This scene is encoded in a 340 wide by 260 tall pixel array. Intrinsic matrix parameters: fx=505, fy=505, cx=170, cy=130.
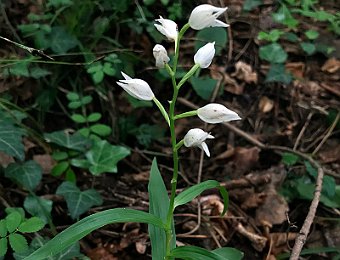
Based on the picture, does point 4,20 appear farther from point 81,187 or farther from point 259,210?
point 259,210

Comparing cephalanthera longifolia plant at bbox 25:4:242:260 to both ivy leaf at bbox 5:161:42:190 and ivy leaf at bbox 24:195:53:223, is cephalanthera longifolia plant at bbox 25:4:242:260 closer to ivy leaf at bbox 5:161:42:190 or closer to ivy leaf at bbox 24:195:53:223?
ivy leaf at bbox 24:195:53:223

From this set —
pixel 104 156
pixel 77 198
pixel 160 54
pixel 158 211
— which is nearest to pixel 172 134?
pixel 160 54

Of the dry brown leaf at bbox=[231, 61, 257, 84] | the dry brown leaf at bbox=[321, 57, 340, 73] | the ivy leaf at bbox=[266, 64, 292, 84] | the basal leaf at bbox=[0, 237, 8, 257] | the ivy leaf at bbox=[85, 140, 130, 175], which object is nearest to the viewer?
the basal leaf at bbox=[0, 237, 8, 257]

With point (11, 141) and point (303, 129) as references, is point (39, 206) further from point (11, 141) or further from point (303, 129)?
point (303, 129)

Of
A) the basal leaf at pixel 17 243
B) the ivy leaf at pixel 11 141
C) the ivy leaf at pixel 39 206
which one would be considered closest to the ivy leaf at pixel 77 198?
the ivy leaf at pixel 39 206

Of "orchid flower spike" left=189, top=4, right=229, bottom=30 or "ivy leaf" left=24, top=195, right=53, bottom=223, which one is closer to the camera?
"orchid flower spike" left=189, top=4, right=229, bottom=30

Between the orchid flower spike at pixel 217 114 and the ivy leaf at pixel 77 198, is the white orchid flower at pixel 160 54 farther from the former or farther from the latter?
the ivy leaf at pixel 77 198

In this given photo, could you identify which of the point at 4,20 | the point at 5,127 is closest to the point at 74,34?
the point at 4,20

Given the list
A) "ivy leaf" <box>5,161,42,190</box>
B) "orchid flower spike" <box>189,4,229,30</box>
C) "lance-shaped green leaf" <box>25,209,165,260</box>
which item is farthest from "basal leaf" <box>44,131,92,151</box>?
"orchid flower spike" <box>189,4,229,30</box>
